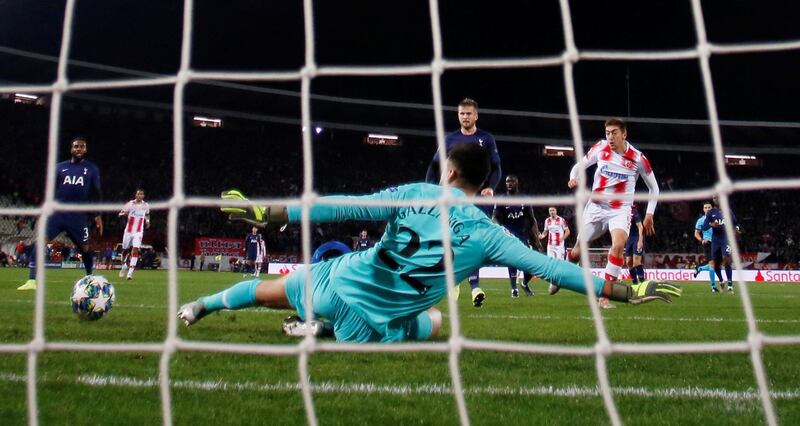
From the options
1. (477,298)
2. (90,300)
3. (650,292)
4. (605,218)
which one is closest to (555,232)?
(605,218)

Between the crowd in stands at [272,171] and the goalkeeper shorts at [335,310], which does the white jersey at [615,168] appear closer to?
the goalkeeper shorts at [335,310]

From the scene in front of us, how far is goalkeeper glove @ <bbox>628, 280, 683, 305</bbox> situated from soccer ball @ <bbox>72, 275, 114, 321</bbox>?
3621mm

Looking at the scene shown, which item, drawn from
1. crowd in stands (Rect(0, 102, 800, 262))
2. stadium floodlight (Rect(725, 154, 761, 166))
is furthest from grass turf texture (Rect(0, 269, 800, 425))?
stadium floodlight (Rect(725, 154, 761, 166))

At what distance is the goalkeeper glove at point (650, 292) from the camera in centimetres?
320

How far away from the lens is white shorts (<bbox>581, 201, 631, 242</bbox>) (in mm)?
7238

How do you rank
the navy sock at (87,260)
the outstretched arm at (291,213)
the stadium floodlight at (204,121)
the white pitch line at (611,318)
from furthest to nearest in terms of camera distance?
the stadium floodlight at (204,121), the navy sock at (87,260), the white pitch line at (611,318), the outstretched arm at (291,213)

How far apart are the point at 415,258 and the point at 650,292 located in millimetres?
1030

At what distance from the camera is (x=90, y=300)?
5.11m

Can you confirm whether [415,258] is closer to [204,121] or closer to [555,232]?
[555,232]

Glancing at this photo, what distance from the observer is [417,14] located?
2195 centimetres

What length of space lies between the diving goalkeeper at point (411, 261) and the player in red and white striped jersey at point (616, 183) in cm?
397

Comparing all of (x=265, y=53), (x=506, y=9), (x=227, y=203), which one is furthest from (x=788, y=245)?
(x=227, y=203)

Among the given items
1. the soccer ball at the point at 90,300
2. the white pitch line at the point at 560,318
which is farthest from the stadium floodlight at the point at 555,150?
the soccer ball at the point at 90,300

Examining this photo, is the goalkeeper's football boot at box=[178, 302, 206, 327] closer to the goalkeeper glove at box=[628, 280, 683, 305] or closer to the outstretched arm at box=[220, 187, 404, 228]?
the outstretched arm at box=[220, 187, 404, 228]
